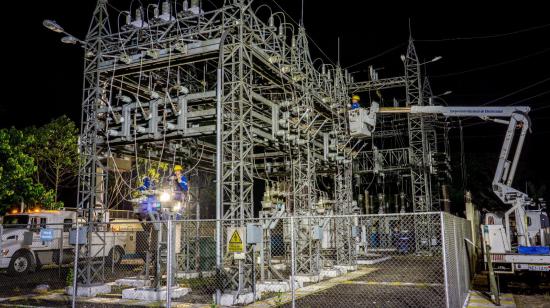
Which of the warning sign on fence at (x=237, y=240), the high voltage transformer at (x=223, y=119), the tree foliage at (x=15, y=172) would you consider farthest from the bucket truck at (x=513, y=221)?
the tree foliage at (x=15, y=172)

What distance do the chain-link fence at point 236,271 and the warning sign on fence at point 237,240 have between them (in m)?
0.02

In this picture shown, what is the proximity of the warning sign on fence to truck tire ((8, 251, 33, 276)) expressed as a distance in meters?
13.7

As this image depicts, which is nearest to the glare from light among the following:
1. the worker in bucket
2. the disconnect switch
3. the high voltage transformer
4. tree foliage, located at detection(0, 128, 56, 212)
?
the high voltage transformer

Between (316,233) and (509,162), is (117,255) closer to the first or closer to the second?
(316,233)

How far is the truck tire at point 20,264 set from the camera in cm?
1978

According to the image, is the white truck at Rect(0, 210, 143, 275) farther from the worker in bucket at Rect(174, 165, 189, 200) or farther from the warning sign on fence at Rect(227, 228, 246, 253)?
the warning sign on fence at Rect(227, 228, 246, 253)

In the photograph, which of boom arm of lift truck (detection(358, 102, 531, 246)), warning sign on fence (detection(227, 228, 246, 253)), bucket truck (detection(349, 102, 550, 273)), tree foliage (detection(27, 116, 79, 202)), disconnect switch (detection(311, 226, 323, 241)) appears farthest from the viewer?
tree foliage (detection(27, 116, 79, 202))

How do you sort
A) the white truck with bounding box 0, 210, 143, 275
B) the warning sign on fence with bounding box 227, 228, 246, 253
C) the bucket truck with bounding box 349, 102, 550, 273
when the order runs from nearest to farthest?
1. the warning sign on fence with bounding box 227, 228, 246, 253
2. the bucket truck with bounding box 349, 102, 550, 273
3. the white truck with bounding box 0, 210, 143, 275

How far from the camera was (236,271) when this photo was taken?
11.7m

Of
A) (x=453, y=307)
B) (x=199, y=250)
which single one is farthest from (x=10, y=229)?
(x=453, y=307)

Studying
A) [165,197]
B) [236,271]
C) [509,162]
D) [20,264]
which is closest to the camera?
[236,271]

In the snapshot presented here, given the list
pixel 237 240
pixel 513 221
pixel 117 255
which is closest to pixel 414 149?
pixel 513 221

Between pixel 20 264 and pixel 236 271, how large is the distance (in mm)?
13402

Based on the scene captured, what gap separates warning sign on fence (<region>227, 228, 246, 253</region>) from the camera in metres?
10.7
